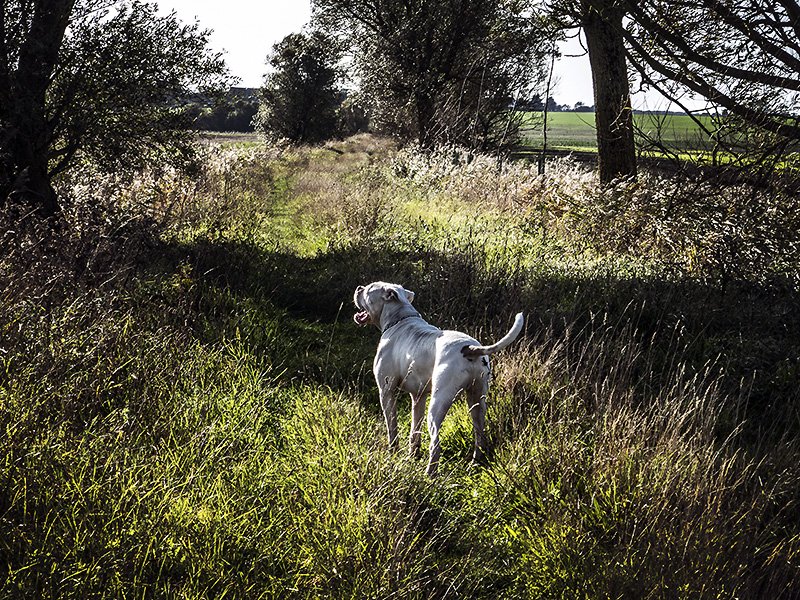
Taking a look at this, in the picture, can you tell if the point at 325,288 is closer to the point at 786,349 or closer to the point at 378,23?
the point at 786,349

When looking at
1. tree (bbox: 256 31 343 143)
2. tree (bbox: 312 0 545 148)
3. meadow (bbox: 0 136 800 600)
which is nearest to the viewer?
meadow (bbox: 0 136 800 600)

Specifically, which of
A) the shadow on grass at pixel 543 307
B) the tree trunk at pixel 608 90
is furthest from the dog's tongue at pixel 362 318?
the tree trunk at pixel 608 90

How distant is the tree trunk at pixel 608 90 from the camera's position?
11.0 meters

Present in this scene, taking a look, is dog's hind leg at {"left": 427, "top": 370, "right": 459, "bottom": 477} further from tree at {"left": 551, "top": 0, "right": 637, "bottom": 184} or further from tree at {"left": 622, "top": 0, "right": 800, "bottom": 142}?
tree at {"left": 551, "top": 0, "right": 637, "bottom": 184}

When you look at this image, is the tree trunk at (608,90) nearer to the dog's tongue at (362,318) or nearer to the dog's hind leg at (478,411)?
the dog's tongue at (362,318)

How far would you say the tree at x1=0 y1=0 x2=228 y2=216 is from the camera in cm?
Answer: 923

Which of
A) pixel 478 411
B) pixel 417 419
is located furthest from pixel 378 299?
pixel 478 411

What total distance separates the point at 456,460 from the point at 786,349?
11.8ft

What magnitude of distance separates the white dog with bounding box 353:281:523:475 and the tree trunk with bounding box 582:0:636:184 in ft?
23.7

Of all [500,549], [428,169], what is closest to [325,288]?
[500,549]

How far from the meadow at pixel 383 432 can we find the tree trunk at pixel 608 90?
2.64m

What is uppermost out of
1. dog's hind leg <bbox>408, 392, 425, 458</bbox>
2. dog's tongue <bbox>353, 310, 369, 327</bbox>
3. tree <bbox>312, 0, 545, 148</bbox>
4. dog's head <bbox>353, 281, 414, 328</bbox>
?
tree <bbox>312, 0, 545, 148</bbox>

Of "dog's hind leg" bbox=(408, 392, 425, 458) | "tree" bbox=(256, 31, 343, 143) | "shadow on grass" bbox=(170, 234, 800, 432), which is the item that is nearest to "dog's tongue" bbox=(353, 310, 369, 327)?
"shadow on grass" bbox=(170, 234, 800, 432)

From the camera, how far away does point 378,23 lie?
93.2 ft
